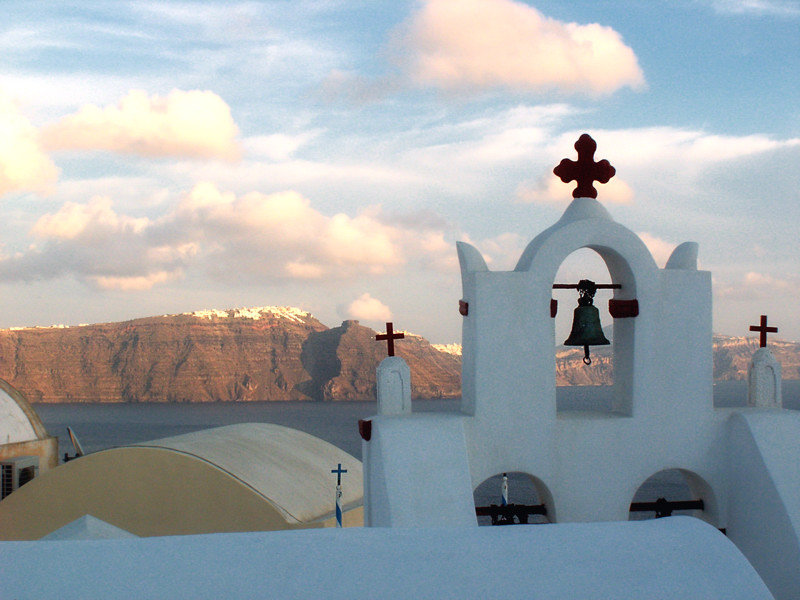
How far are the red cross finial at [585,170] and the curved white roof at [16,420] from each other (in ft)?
67.3

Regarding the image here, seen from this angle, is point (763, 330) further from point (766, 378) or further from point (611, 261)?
point (611, 261)

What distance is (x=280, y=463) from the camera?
2327cm

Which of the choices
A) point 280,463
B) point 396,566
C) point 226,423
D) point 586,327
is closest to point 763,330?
point 586,327

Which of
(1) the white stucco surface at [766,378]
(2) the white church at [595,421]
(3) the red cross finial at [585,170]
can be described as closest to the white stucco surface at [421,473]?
(2) the white church at [595,421]

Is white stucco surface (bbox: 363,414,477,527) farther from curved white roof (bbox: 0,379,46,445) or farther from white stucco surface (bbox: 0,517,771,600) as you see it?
curved white roof (bbox: 0,379,46,445)

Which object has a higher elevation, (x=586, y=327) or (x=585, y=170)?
(x=585, y=170)

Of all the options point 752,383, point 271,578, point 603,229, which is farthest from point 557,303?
point 271,578

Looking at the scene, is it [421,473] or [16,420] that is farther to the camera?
[16,420]

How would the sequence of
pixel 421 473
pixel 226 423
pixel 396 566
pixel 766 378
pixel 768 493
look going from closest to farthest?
pixel 396 566 → pixel 421 473 → pixel 768 493 → pixel 766 378 → pixel 226 423

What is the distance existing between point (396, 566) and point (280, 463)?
17.2m

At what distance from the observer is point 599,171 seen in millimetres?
11422

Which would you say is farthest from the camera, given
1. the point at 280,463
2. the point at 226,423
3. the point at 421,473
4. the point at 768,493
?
the point at 226,423

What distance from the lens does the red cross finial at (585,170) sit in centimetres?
1140

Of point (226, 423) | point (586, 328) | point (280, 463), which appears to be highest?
point (586, 328)
